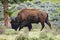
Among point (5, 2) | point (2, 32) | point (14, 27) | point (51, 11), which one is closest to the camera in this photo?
point (2, 32)

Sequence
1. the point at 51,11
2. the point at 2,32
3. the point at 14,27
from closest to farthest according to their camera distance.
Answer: the point at 2,32, the point at 14,27, the point at 51,11

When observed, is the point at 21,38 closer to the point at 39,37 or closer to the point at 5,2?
the point at 39,37

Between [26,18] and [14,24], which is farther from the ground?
[26,18]

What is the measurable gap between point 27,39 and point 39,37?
1.68ft

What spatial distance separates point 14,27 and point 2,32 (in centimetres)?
189

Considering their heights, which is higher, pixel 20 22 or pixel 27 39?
pixel 27 39

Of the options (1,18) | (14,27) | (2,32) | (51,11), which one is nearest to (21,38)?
(2,32)

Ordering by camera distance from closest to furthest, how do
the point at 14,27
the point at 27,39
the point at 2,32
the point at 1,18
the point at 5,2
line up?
the point at 27,39 → the point at 2,32 → the point at 14,27 → the point at 5,2 → the point at 1,18

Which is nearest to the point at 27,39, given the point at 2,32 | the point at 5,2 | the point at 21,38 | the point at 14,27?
the point at 21,38

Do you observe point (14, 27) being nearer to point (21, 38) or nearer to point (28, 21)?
point (28, 21)

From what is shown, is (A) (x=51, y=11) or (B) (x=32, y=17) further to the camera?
(A) (x=51, y=11)

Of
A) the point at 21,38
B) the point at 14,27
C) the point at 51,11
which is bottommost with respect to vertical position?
the point at 51,11

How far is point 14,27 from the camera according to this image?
21.2 metres

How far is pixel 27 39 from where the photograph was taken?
509 inches
